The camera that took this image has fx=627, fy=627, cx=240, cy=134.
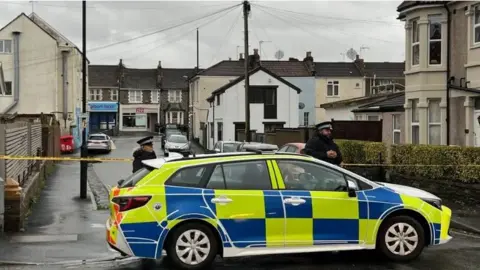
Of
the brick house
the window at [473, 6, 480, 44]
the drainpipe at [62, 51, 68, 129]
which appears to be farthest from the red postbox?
the brick house

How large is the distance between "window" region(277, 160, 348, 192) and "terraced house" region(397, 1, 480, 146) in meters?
11.5

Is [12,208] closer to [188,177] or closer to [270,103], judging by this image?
[188,177]

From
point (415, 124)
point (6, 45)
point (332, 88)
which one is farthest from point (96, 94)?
point (415, 124)

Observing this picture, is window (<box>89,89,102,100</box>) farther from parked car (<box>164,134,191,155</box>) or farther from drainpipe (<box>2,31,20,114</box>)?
parked car (<box>164,134,191,155</box>)

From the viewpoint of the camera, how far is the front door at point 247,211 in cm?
772

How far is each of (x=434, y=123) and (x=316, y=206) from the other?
1393 cm

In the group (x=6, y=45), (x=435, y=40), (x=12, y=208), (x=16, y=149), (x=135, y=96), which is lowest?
(x=12, y=208)

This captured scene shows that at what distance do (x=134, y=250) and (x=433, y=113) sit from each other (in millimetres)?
15407

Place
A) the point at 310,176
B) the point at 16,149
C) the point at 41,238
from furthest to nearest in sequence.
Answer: the point at 16,149, the point at 41,238, the point at 310,176

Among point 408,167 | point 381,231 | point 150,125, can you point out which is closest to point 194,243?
point 381,231

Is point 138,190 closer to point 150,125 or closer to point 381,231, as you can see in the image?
point 381,231

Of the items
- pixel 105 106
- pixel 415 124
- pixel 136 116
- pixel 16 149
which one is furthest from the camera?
pixel 136 116

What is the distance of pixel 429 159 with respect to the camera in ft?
52.6

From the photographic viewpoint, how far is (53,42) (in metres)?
46.6
